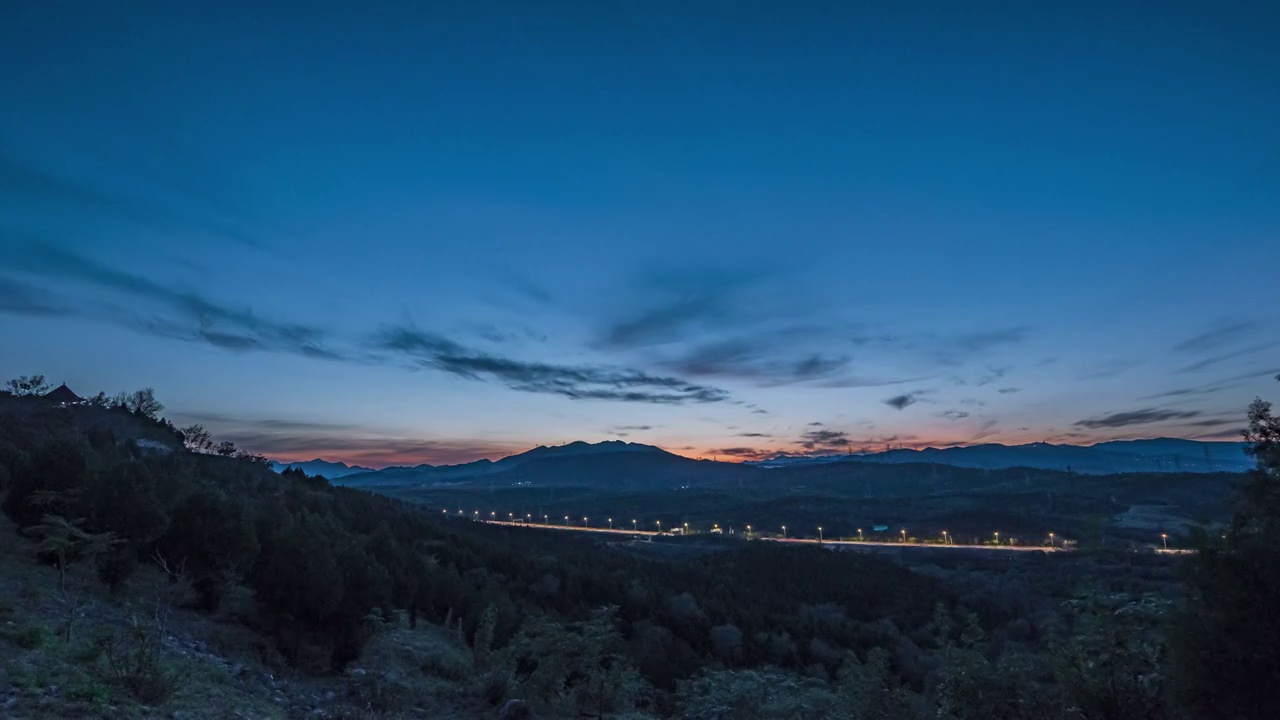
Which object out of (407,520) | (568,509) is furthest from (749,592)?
(568,509)

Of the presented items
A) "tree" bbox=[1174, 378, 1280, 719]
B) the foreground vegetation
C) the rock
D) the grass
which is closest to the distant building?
the foreground vegetation

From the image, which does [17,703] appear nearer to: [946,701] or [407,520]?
[946,701]

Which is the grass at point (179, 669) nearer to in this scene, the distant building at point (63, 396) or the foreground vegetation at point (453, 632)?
the foreground vegetation at point (453, 632)

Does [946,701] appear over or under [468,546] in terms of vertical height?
over

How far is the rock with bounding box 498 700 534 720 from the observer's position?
10.9 metres

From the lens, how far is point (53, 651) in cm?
876

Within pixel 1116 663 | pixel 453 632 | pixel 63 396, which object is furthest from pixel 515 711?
pixel 63 396

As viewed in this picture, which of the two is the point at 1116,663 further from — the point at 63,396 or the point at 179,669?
the point at 63,396

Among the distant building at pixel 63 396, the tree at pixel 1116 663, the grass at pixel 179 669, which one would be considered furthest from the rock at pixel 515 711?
the distant building at pixel 63 396

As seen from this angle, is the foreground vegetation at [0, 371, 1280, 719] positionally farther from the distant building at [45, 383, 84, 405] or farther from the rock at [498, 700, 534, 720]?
the distant building at [45, 383, 84, 405]

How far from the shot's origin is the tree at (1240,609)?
5293 millimetres

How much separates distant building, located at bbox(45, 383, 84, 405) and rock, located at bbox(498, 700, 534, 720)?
159ft

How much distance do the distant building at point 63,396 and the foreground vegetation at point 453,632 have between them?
11.4 m

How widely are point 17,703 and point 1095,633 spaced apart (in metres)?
11.7
